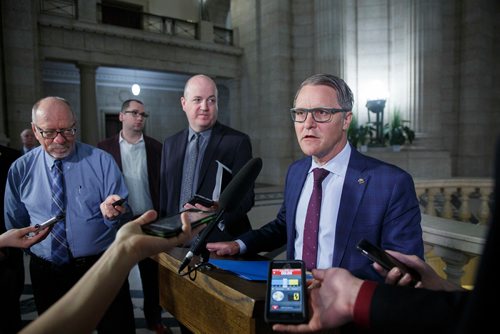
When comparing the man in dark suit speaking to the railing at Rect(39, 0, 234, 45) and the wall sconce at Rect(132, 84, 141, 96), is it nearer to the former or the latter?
the railing at Rect(39, 0, 234, 45)

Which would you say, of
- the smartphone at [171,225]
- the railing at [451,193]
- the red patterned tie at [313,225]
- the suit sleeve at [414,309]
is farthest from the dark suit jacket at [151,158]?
the railing at [451,193]

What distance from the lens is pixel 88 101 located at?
11250mm

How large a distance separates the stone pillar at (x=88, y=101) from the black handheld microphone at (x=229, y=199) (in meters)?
11.3

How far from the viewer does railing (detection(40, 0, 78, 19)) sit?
35.4 feet

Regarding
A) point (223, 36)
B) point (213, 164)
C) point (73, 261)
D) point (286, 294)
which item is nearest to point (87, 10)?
point (223, 36)

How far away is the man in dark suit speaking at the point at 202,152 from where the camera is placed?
2410 mm

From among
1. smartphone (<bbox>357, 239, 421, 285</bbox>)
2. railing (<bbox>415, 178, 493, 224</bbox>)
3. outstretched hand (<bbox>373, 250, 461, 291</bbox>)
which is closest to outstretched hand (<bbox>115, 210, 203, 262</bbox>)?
smartphone (<bbox>357, 239, 421, 285</bbox>)

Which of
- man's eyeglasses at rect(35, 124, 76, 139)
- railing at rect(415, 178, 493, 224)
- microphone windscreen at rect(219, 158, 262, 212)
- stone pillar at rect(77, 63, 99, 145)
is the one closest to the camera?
microphone windscreen at rect(219, 158, 262, 212)

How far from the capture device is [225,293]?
1.06 meters

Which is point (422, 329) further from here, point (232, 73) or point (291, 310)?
point (232, 73)

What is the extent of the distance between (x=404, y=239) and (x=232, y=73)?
12.4 m

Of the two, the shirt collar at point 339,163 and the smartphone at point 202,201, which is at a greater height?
the shirt collar at point 339,163

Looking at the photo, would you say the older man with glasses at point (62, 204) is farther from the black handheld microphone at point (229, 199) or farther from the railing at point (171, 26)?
the railing at point (171, 26)

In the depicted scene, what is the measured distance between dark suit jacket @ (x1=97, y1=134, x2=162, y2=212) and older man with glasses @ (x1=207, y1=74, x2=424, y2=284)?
2056mm
